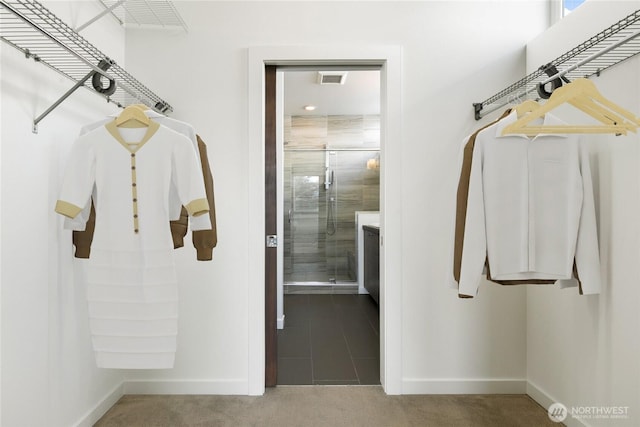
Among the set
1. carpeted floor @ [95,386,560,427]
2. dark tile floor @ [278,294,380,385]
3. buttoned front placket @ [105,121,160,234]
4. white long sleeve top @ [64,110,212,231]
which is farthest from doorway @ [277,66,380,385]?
buttoned front placket @ [105,121,160,234]

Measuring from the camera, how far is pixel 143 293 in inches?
60.6

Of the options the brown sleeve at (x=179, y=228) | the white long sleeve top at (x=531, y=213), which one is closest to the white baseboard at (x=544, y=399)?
the white long sleeve top at (x=531, y=213)

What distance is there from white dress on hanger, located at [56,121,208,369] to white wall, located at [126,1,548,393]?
0.82 m

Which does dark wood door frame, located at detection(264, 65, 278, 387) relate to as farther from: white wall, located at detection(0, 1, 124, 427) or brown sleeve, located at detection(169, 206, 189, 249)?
white wall, located at detection(0, 1, 124, 427)

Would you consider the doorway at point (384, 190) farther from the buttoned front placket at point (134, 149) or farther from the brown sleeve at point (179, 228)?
the buttoned front placket at point (134, 149)

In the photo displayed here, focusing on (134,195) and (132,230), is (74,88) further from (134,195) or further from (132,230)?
(132,230)

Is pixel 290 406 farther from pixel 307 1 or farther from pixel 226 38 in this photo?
pixel 307 1

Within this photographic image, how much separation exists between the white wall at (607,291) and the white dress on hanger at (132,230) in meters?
1.78

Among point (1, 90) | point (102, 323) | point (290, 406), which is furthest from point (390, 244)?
point (1, 90)

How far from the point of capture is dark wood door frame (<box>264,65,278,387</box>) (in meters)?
2.46

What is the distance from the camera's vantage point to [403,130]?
241cm

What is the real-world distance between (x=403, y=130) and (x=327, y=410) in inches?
67.7

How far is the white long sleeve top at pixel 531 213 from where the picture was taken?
5.52 feet

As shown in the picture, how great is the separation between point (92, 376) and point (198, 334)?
0.58 meters
